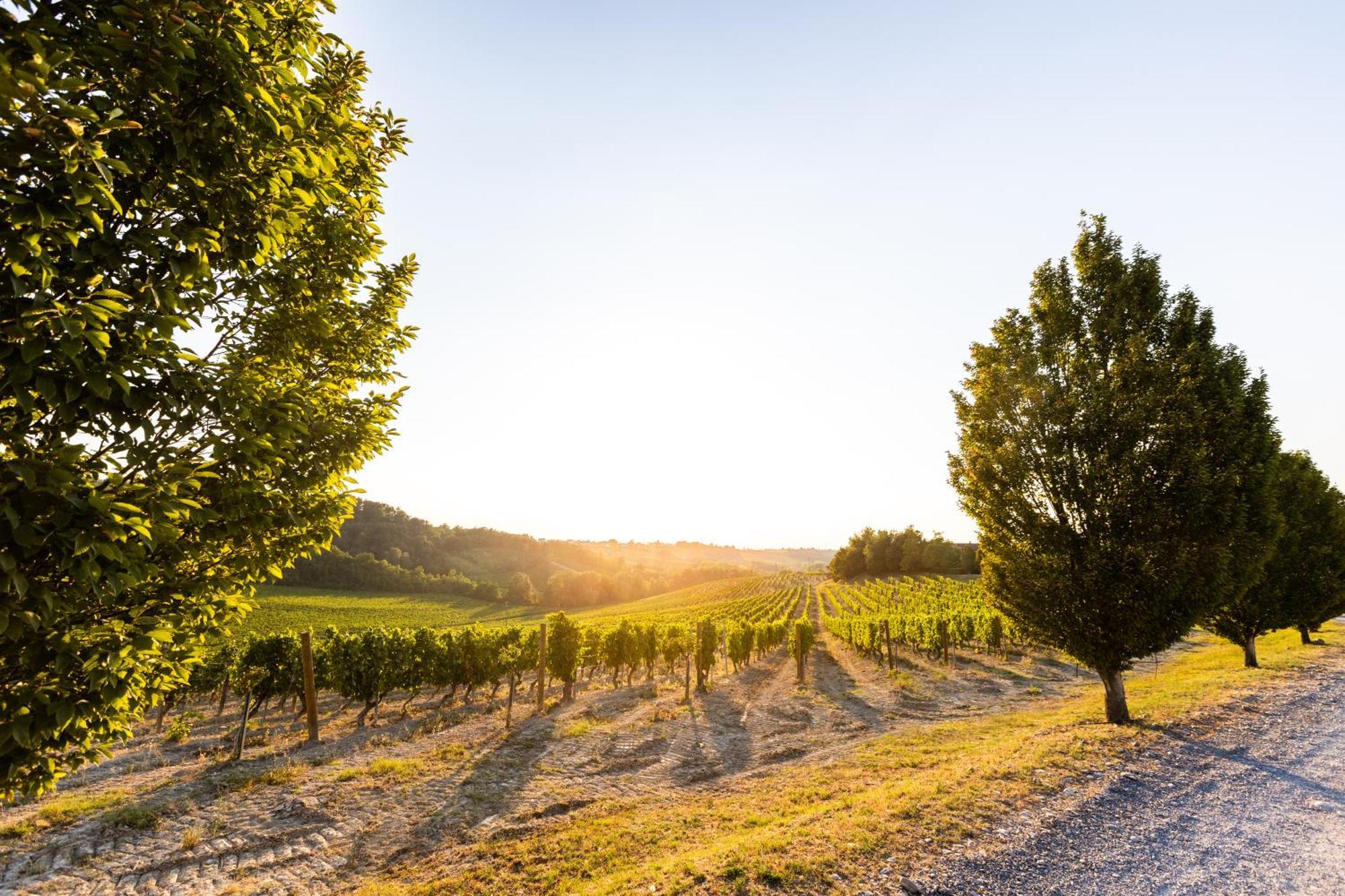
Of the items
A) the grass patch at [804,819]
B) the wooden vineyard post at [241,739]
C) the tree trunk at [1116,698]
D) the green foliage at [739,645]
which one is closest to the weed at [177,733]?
the wooden vineyard post at [241,739]

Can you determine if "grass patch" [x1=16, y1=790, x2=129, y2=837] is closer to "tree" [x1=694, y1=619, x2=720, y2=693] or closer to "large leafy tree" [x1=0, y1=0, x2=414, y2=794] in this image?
"large leafy tree" [x1=0, y1=0, x2=414, y2=794]

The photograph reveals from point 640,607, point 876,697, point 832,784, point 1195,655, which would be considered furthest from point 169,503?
point 640,607

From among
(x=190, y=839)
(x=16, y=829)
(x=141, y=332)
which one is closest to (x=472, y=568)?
(x=16, y=829)

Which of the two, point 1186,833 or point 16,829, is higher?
point 1186,833

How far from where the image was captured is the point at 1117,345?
1309cm

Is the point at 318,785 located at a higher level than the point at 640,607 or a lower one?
higher

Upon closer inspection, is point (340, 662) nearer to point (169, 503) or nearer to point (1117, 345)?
point (169, 503)

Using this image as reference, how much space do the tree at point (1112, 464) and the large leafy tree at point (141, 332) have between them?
1518cm

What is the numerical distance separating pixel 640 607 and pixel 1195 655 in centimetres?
7154

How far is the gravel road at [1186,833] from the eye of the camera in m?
6.05

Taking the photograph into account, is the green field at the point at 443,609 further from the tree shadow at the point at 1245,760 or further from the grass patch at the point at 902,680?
the tree shadow at the point at 1245,760

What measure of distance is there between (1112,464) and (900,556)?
Answer: 3405 inches

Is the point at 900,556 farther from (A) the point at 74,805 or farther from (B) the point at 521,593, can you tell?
(A) the point at 74,805

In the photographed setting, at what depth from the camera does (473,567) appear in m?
120
